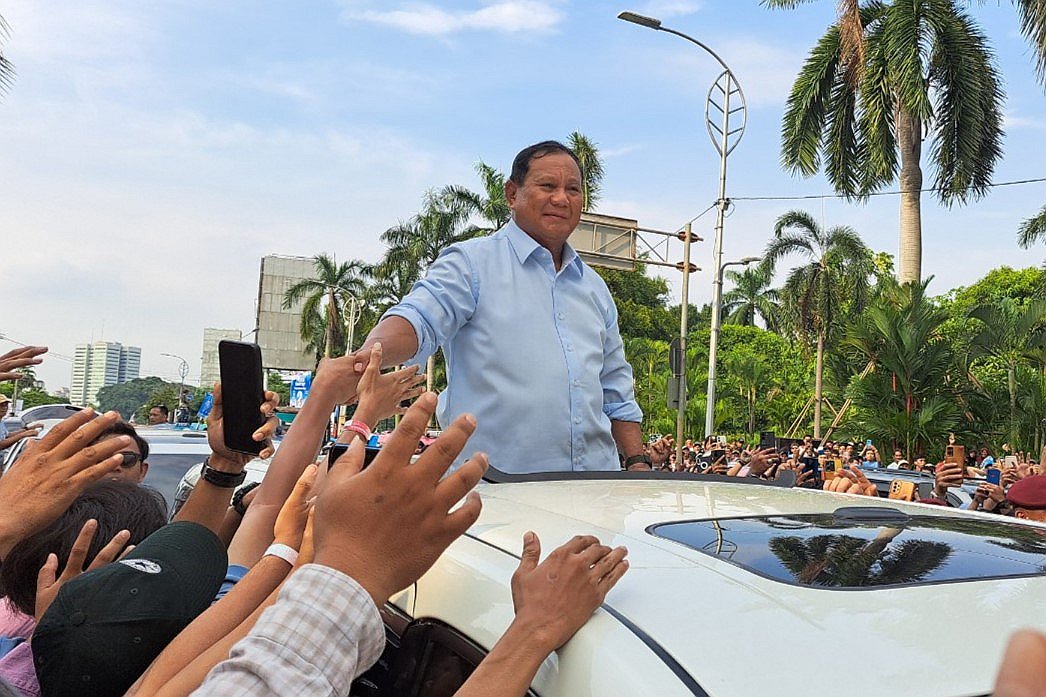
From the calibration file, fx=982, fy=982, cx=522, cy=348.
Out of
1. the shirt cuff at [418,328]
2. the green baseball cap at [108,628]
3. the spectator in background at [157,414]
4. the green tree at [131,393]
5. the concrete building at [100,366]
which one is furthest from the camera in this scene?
the concrete building at [100,366]

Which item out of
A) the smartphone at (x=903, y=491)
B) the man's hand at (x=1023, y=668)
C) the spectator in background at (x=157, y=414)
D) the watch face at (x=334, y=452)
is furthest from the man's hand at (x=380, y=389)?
the spectator in background at (x=157, y=414)

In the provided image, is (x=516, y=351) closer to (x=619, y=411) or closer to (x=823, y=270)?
(x=619, y=411)

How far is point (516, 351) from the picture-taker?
262 centimetres

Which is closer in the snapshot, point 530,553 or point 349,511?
point 349,511

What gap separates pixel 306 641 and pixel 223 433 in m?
1.14

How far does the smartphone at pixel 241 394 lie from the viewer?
6.84ft

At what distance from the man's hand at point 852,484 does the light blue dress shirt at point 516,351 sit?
8.53ft

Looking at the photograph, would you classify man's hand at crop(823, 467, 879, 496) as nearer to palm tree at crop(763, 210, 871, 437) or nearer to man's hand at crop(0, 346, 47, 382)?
man's hand at crop(0, 346, 47, 382)

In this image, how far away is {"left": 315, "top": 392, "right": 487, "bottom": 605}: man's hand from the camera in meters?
1.19

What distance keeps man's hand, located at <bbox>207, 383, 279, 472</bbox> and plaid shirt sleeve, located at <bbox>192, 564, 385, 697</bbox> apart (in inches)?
37.8

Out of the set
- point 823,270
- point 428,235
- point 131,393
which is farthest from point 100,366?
point 823,270

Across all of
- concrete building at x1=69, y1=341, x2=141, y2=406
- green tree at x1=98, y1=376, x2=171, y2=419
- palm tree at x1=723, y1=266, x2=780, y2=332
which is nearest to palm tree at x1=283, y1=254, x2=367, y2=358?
palm tree at x1=723, y1=266, x2=780, y2=332

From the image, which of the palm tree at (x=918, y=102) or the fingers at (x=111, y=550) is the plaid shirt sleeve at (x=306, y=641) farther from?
the palm tree at (x=918, y=102)

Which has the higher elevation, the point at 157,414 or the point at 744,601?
the point at 744,601
